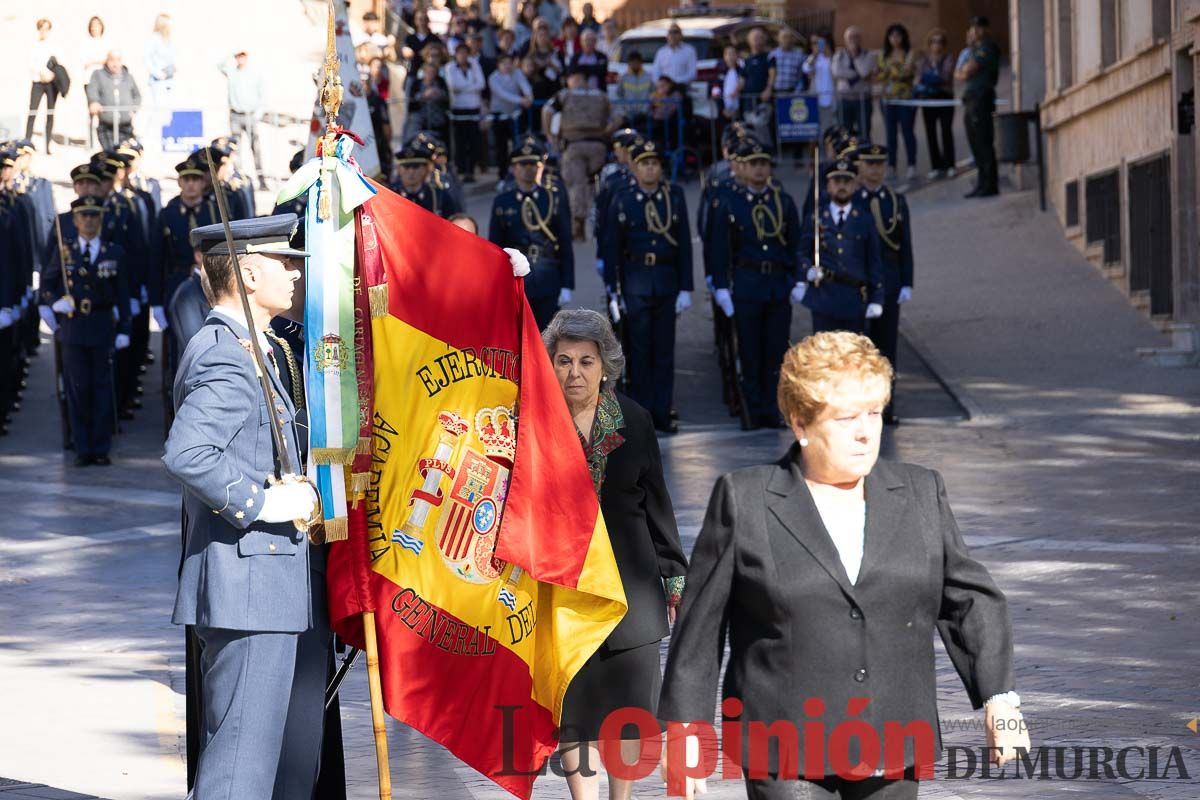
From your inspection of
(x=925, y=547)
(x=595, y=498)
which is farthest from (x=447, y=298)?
(x=925, y=547)

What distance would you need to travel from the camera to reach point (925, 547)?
4.35 metres

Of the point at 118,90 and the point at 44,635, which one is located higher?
the point at 118,90

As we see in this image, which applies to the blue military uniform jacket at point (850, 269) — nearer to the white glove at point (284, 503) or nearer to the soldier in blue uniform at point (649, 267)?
the soldier in blue uniform at point (649, 267)

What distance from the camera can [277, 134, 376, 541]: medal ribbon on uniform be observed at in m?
5.50

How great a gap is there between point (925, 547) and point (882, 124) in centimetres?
2528

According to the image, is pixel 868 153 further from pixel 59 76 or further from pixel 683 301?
pixel 59 76

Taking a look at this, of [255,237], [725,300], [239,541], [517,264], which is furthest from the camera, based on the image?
[725,300]

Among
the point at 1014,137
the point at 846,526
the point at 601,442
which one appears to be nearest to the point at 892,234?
the point at 1014,137

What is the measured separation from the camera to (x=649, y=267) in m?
15.5

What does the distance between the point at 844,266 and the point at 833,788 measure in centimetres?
1080

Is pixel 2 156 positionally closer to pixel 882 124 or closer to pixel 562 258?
pixel 562 258

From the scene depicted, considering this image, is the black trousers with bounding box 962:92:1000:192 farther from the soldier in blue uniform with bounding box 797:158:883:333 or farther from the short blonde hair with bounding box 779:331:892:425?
the short blonde hair with bounding box 779:331:892:425

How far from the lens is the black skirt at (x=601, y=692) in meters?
5.96

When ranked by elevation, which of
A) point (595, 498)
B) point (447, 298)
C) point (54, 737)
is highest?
point (447, 298)
